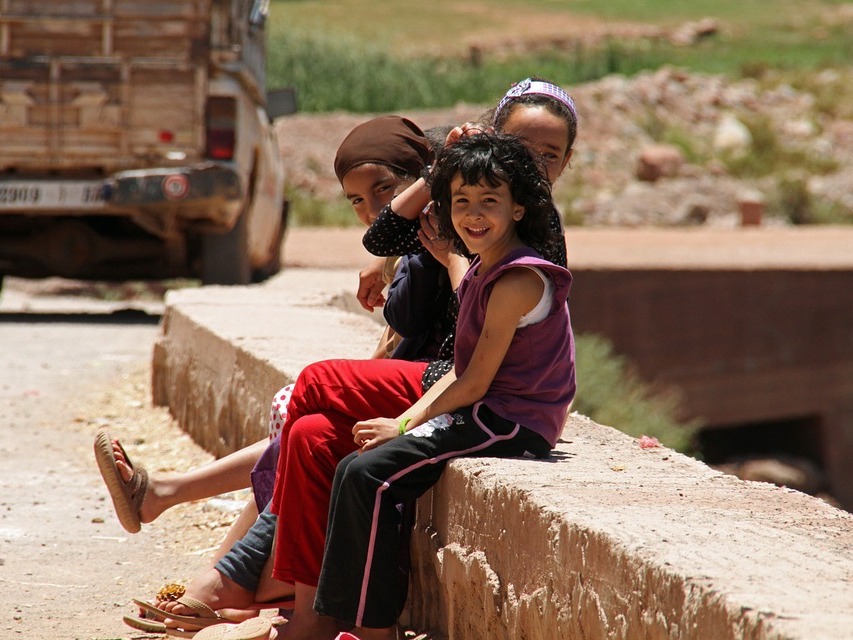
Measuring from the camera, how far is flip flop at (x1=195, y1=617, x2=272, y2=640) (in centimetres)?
328

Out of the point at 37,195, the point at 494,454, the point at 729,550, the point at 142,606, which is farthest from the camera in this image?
the point at 37,195

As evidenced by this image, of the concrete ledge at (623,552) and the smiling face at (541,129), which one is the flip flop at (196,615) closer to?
the concrete ledge at (623,552)

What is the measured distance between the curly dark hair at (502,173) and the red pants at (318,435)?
425 mm

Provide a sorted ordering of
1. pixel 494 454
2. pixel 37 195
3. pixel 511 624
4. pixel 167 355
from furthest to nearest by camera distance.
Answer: pixel 37 195 < pixel 167 355 < pixel 494 454 < pixel 511 624

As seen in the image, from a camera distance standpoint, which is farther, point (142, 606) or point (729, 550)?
point (142, 606)

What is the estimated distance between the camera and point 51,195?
9.05 metres

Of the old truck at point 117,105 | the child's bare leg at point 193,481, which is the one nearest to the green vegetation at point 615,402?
the old truck at point 117,105

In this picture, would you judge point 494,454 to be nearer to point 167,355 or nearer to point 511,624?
point 511,624

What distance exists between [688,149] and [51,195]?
775 inches

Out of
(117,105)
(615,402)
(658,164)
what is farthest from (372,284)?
(658,164)

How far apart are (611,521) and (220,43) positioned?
23.2 feet

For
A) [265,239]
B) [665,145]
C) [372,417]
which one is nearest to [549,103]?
[372,417]

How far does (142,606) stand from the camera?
142 inches

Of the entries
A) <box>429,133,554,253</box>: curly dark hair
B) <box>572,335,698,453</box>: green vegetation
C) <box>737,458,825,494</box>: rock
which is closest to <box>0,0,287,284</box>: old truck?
<box>572,335,698,453</box>: green vegetation
